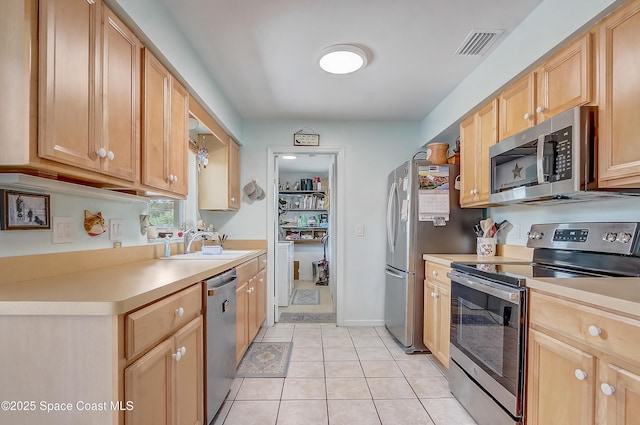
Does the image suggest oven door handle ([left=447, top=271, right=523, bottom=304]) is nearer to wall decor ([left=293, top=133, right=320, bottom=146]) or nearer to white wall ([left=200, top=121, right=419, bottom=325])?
white wall ([left=200, top=121, right=419, bottom=325])

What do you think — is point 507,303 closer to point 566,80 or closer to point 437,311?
point 437,311

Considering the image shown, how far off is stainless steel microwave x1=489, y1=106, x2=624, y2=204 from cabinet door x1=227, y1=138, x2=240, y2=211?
2.34 m

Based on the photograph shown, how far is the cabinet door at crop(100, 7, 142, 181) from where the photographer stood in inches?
53.3

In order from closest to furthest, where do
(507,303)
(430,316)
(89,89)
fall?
(89,89)
(507,303)
(430,316)

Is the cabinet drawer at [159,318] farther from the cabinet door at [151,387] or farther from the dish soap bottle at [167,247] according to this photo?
the dish soap bottle at [167,247]

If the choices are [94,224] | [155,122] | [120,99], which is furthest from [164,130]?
[94,224]

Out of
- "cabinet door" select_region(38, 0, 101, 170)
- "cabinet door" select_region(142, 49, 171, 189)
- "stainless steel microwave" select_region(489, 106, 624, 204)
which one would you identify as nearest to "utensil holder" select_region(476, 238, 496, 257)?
"stainless steel microwave" select_region(489, 106, 624, 204)

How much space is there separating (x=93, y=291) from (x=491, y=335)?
1834 millimetres

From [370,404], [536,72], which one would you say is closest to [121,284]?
[370,404]

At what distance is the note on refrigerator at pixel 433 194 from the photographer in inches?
111

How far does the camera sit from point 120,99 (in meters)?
1.46

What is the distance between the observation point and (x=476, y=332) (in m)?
1.89

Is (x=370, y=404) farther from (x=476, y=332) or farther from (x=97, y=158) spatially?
(x=97, y=158)

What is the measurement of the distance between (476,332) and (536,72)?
1526 millimetres
